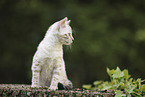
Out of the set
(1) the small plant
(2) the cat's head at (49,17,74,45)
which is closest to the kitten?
(2) the cat's head at (49,17,74,45)

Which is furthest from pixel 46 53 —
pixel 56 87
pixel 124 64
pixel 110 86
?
pixel 124 64

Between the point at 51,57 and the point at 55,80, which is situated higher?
the point at 51,57

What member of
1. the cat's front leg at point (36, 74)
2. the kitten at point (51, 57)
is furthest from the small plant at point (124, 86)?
the cat's front leg at point (36, 74)

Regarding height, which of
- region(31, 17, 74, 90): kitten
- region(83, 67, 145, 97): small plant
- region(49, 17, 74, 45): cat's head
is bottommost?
region(83, 67, 145, 97): small plant

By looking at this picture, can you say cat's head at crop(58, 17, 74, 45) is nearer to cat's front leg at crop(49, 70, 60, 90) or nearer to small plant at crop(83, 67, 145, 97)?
cat's front leg at crop(49, 70, 60, 90)

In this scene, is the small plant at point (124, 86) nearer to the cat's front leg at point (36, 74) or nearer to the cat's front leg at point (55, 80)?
the cat's front leg at point (55, 80)

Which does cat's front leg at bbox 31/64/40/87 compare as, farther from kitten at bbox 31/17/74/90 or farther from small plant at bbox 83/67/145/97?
small plant at bbox 83/67/145/97

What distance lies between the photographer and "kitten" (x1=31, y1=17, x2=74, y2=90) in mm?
1451

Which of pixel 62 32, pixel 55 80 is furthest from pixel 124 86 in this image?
pixel 62 32

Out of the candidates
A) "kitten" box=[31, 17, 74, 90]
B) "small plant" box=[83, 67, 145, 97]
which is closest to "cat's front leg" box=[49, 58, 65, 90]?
"kitten" box=[31, 17, 74, 90]

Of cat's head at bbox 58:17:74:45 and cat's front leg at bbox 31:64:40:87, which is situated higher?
cat's head at bbox 58:17:74:45

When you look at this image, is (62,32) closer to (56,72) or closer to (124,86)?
(56,72)

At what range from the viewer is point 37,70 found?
147 centimetres

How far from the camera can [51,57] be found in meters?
1.45
